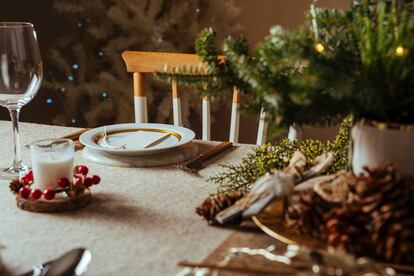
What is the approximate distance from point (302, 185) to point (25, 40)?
0.56 m

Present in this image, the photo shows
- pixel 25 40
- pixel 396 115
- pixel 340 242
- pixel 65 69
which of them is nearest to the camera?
pixel 340 242

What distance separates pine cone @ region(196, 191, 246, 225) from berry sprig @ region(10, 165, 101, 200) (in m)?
0.20

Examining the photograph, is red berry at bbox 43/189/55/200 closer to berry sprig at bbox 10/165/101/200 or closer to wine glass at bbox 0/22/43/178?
berry sprig at bbox 10/165/101/200

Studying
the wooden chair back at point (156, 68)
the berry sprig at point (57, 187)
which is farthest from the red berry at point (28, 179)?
the wooden chair back at point (156, 68)

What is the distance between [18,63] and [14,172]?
21cm

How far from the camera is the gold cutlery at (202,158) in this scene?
3.66 ft

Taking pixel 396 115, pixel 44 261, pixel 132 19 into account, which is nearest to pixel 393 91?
pixel 396 115

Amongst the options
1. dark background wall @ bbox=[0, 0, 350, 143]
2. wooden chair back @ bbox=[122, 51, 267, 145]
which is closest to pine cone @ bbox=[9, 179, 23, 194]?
wooden chair back @ bbox=[122, 51, 267, 145]

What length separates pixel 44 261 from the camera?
0.74 metres

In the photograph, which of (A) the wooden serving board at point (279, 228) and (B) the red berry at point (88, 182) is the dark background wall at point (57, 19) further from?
(A) the wooden serving board at point (279, 228)

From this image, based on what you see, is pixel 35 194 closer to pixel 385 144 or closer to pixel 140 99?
pixel 385 144

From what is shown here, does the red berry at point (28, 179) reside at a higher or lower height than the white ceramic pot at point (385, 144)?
lower

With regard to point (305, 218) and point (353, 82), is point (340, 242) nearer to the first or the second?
point (305, 218)

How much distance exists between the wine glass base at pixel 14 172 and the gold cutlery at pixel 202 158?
30cm
